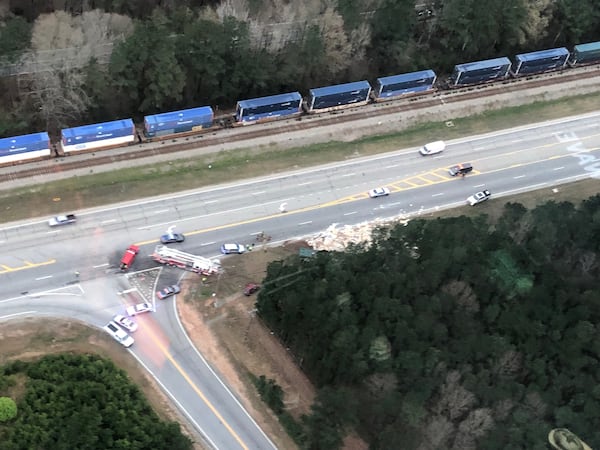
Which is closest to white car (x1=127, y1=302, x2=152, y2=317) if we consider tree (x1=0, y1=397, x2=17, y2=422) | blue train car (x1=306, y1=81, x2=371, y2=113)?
tree (x1=0, y1=397, x2=17, y2=422)

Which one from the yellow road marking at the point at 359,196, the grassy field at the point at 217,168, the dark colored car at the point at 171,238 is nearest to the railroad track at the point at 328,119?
the grassy field at the point at 217,168

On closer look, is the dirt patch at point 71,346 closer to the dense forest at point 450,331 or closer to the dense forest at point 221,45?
the dense forest at point 450,331

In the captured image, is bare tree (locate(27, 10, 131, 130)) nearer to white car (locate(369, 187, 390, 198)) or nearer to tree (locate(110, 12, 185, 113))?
tree (locate(110, 12, 185, 113))

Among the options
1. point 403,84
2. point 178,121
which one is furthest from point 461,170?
point 178,121

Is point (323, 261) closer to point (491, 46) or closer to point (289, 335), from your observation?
point (289, 335)

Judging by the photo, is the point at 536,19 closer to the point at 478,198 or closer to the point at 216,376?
the point at 478,198

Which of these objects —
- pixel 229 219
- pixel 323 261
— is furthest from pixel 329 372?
pixel 229 219
